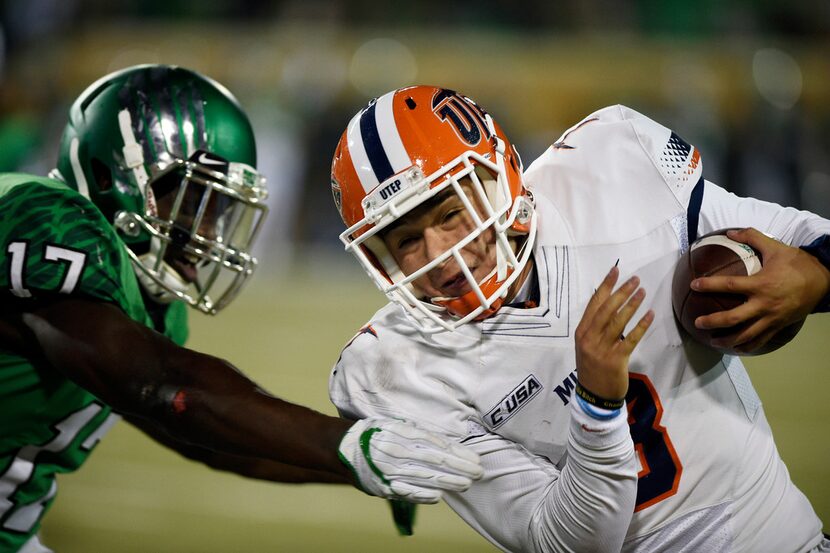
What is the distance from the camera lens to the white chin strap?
2.53 meters

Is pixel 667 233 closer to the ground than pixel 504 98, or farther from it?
farther from it

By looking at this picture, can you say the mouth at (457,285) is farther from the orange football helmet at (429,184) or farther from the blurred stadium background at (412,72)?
the blurred stadium background at (412,72)

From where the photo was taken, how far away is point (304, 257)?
9523 mm

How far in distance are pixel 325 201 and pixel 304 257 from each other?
0.78 m

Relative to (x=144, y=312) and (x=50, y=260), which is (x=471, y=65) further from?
(x=50, y=260)

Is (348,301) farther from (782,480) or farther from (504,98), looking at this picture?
(782,480)

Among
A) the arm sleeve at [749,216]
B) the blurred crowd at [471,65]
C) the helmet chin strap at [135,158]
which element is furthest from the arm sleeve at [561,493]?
the blurred crowd at [471,65]

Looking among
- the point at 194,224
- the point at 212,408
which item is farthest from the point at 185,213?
the point at 212,408

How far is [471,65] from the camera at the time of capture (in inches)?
387

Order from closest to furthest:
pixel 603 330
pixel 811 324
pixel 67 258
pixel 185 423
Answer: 1. pixel 603 330
2. pixel 185 423
3. pixel 67 258
4. pixel 811 324

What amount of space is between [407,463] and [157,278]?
119 cm

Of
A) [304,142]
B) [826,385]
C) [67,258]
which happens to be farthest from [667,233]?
[304,142]

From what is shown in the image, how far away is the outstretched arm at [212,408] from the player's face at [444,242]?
39 cm

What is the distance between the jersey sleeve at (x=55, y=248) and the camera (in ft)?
6.34
